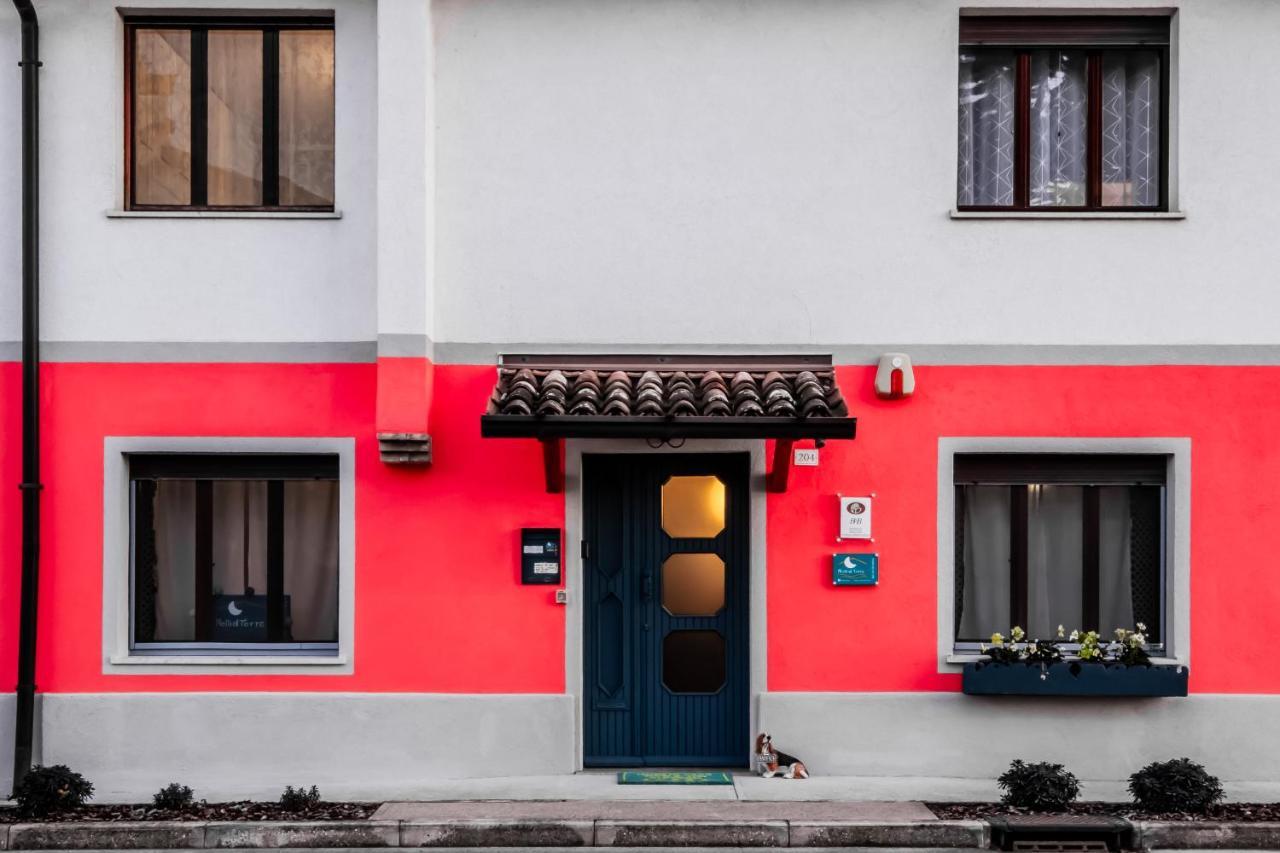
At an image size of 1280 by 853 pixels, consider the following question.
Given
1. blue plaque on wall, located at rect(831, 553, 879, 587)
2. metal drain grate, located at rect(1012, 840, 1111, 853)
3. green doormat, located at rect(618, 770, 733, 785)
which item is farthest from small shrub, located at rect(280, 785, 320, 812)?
metal drain grate, located at rect(1012, 840, 1111, 853)

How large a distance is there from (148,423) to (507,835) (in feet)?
13.5

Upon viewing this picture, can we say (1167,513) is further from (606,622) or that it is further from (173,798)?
(173,798)

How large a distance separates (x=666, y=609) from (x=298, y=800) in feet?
9.94

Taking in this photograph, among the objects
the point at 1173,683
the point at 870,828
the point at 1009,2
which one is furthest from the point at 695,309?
the point at 1173,683

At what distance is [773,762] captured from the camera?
823 cm

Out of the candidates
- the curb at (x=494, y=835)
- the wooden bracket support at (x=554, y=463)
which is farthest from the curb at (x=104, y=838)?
the wooden bracket support at (x=554, y=463)

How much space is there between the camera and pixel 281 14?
846 cm

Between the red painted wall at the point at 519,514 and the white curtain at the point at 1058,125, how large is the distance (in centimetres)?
157

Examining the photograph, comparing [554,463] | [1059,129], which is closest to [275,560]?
[554,463]

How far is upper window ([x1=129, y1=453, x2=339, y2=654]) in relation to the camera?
28.2ft

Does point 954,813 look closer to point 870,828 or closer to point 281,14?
point 870,828

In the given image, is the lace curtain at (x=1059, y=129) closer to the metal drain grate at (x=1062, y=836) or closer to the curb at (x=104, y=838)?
the metal drain grate at (x=1062, y=836)

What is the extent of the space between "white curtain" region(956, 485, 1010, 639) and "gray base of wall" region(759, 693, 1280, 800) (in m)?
0.64

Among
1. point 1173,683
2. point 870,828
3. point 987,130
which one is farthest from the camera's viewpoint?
point 987,130
